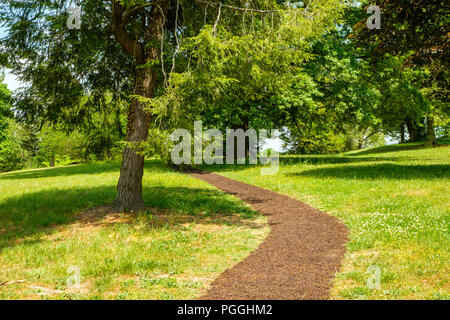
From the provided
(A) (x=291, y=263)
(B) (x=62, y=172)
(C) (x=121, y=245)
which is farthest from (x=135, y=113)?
(B) (x=62, y=172)

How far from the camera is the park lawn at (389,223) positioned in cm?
531

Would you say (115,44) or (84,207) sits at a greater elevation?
(115,44)

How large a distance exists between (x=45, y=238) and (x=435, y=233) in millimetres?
9193

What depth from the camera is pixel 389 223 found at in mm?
8578

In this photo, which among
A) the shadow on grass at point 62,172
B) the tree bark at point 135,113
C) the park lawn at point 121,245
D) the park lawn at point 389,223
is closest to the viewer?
the park lawn at point 389,223

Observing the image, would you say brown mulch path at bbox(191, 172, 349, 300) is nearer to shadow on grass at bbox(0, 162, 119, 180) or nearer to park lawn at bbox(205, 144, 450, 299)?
park lawn at bbox(205, 144, 450, 299)

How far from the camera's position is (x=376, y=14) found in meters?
16.9

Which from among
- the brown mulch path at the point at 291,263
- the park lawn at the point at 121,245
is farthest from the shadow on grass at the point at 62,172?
the brown mulch path at the point at 291,263

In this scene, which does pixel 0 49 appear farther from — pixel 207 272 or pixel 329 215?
pixel 329 215

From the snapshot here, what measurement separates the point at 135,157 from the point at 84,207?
3040mm

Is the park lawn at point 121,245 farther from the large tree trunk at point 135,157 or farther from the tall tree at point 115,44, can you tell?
the tall tree at point 115,44

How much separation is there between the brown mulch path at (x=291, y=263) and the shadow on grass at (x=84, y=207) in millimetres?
1857

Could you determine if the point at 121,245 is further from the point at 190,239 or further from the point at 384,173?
the point at 384,173
